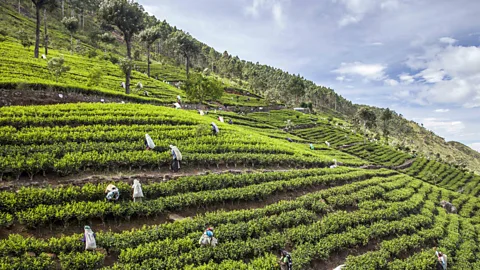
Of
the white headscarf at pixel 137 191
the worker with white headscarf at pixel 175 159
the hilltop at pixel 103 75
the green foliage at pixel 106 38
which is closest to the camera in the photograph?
the white headscarf at pixel 137 191

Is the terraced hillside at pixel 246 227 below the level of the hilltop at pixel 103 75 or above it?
below

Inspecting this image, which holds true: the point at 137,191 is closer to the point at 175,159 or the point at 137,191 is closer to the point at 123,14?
the point at 175,159

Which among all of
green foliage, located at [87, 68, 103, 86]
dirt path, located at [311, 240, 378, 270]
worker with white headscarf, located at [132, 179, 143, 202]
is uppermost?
green foliage, located at [87, 68, 103, 86]

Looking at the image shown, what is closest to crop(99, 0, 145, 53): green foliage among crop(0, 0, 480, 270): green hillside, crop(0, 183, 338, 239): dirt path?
crop(0, 0, 480, 270): green hillside

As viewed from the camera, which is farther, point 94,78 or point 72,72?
point 72,72

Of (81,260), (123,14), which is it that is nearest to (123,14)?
(123,14)

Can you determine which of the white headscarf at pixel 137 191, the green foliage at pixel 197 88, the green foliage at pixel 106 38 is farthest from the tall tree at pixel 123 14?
the white headscarf at pixel 137 191

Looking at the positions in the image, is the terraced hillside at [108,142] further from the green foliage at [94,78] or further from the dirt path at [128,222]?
the green foliage at [94,78]

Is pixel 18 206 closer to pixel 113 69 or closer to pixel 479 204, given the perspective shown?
pixel 479 204

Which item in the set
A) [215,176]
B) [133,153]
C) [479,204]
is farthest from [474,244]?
[133,153]

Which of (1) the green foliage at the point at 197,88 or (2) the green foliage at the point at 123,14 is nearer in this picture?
(2) the green foliage at the point at 123,14

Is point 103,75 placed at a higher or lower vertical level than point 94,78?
higher

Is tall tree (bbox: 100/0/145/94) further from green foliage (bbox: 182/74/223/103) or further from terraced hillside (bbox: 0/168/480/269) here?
terraced hillside (bbox: 0/168/480/269)

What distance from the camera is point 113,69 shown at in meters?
60.4
